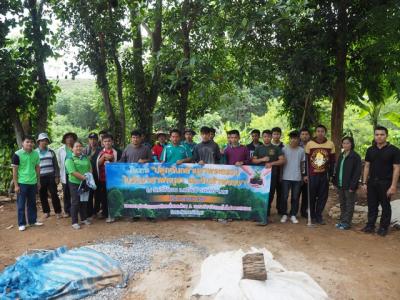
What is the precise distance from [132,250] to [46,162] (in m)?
2.59

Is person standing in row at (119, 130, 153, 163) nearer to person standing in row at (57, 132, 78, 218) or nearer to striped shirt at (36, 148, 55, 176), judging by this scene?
person standing in row at (57, 132, 78, 218)

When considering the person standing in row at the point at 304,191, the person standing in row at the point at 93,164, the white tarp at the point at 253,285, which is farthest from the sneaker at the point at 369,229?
the person standing in row at the point at 93,164

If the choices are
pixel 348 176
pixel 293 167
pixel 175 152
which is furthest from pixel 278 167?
pixel 175 152

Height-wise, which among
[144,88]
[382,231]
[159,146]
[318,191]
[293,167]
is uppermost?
[144,88]

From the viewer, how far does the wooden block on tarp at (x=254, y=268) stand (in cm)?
365

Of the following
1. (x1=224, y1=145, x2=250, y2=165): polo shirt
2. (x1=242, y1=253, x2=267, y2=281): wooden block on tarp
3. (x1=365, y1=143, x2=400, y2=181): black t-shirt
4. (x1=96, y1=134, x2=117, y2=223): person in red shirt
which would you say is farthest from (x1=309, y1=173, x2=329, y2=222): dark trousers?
(x1=96, y1=134, x2=117, y2=223): person in red shirt

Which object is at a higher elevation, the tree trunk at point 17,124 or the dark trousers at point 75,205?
the tree trunk at point 17,124

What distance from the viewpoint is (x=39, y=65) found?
27.1 feet

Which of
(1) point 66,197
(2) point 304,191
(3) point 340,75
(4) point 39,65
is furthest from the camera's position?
(4) point 39,65

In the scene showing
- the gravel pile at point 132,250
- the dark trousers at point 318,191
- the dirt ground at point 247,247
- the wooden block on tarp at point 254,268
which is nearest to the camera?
the wooden block on tarp at point 254,268

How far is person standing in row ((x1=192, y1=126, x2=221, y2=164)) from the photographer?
6.50 m

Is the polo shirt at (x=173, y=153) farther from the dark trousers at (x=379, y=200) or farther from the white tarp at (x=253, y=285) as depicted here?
the dark trousers at (x=379, y=200)

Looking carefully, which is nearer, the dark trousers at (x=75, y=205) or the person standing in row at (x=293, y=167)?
the dark trousers at (x=75, y=205)

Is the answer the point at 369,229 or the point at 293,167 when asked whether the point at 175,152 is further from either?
the point at 369,229
